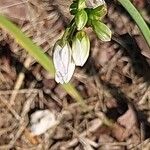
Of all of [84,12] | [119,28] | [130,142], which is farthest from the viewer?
[119,28]

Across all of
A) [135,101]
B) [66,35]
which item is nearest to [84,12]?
[66,35]

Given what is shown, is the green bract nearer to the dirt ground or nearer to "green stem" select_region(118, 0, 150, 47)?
"green stem" select_region(118, 0, 150, 47)

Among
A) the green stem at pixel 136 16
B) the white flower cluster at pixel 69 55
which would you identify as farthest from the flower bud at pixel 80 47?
the green stem at pixel 136 16

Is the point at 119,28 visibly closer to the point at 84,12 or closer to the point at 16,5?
the point at 16,5

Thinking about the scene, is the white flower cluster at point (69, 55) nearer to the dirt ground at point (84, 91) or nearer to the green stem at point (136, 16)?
the green stem at point (136, 16)

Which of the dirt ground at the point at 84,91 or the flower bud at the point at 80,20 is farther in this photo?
the dirt ground at the point at 84,91

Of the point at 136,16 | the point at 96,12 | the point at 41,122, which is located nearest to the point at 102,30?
the point at 96,12
